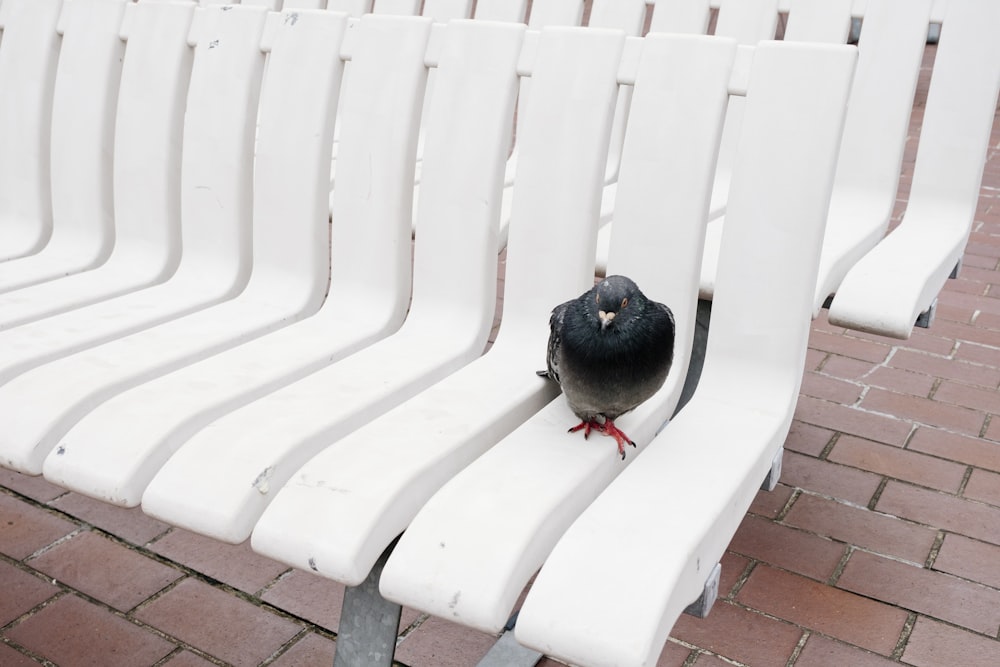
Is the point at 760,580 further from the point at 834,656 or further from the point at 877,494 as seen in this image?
the point at 877,494

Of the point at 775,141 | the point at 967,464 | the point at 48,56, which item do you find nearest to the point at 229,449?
the point at 775,141

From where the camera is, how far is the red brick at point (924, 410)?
2.77m

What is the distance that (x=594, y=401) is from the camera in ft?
4.31

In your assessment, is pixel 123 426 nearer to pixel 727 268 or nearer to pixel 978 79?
pixel 727 268

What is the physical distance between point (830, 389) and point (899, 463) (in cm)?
43

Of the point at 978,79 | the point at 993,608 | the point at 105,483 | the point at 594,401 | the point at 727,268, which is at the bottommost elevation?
the point at 993,608

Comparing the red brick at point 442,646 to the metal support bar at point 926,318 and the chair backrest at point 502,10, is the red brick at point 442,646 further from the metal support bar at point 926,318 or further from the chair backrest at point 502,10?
the chair backrest at point 502,10

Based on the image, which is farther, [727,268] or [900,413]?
[900,413]

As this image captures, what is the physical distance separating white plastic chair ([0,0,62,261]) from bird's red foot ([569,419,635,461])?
1.36 m

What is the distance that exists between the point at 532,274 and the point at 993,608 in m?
1.17

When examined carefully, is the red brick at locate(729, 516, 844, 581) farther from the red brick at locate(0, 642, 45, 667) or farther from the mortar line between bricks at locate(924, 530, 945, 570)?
the red brick at locate(0, 642, 45, 667)

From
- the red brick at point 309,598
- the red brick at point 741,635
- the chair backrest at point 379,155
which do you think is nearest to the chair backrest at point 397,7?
the chair backrest at point 379,155

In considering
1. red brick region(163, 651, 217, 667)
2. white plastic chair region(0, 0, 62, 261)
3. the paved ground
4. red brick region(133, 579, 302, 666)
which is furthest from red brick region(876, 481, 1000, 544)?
white plastic chair region(0, 0, 62, 261)

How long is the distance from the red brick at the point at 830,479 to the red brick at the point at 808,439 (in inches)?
1.7
